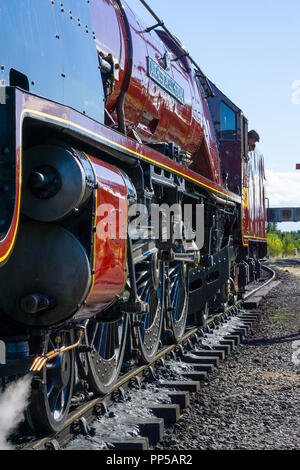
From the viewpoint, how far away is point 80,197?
316cm

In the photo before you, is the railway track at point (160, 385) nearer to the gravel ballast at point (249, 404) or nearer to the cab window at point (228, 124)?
the gravel ballast at point (249, 404)

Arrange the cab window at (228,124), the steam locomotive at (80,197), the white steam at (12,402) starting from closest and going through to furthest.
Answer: the steam locomotive at (80,197)
the white steam at (12,402)
the cab window at (228,124)

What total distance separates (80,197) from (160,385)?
256 cm

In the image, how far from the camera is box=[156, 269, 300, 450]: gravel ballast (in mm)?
3846

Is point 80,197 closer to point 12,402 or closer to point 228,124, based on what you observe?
point 12,402

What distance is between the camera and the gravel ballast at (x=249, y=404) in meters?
3.85

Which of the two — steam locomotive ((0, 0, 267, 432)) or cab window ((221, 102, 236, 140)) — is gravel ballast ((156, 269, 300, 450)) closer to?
steam locomotive ((0, 0, 267, 432))

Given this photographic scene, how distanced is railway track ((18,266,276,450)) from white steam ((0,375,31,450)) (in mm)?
125

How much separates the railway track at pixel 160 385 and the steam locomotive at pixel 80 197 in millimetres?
122

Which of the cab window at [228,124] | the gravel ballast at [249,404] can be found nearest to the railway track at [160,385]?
the gravel ballast at [249,404]

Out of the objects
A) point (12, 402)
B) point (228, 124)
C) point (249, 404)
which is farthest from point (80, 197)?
point (228, 124)

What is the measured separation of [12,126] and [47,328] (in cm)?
120

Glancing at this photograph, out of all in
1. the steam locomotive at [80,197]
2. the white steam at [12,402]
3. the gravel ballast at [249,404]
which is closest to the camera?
the steam locomotive at [80,197]

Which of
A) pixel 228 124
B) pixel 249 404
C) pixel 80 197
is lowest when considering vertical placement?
pixel 249 404
